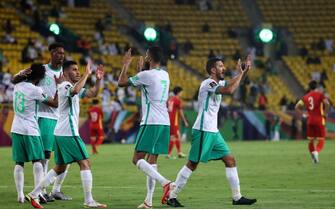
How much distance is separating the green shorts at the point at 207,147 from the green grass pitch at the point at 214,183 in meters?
0.74

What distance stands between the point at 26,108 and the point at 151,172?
242cm

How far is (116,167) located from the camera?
2484 cm

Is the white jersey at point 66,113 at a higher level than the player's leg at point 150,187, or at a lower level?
higher

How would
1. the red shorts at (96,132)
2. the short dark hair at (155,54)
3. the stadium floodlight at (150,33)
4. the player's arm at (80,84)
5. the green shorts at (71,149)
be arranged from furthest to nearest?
the stadium floodlight at (150,33) → the red shorts at (96,132) → the short dark hair at (155,54) → the green shorts at (71,149) → the player's arm at (80,84)

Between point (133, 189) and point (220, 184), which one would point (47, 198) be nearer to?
point (133, 189)

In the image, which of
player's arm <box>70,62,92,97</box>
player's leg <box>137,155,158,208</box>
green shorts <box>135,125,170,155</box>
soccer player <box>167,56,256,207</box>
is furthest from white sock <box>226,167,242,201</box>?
player's arm <box>70,62,92,97</box>

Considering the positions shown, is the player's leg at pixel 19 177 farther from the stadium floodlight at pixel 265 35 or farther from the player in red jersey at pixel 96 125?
the stadium floodlight at pixel 265 35

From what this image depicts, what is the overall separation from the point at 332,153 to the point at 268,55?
22.0 meters

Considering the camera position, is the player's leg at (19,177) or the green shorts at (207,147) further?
the player's leg at (19,177)

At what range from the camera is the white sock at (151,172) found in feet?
47.4

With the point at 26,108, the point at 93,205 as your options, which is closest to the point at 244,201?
the point at 93,205

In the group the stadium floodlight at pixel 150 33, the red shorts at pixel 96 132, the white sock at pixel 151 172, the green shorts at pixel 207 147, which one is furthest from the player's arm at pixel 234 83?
the stadium floodlight at pixel 150 33

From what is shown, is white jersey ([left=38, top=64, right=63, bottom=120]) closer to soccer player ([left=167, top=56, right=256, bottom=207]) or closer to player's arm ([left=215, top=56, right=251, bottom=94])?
soccer player ([left=167, top=56, right=256, bottom=207])

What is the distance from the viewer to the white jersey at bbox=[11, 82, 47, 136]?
15.4 m
